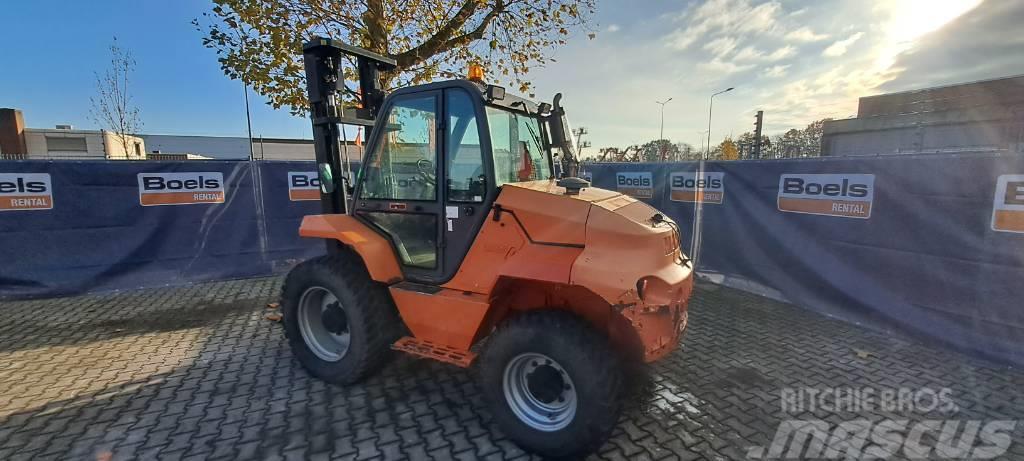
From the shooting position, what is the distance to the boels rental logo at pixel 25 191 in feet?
18.8

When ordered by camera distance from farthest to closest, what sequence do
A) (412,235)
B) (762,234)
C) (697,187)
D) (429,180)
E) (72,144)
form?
(72,144) → (697,187) → (762,234) → (412,235) → (429,180)

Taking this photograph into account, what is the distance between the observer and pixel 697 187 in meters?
7.17

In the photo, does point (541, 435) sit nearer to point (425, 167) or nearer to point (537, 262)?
point (537, 262)

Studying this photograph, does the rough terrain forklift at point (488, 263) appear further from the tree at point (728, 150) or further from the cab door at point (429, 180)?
the tree at point (728, 150)

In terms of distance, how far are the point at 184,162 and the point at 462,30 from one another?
5.25m

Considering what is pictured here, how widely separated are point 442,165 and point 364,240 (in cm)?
89

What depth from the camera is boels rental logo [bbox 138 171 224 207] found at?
6.52 metres

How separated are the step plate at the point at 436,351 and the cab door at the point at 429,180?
0.50m

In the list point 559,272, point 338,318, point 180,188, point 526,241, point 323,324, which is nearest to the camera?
point 559,272

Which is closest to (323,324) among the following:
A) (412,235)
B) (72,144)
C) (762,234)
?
(412,235)

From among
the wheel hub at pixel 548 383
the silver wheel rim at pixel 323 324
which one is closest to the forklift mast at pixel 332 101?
the silver wheel rim at pixel 323 324

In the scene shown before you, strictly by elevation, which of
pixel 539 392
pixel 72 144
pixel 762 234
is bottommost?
pixel 539 392

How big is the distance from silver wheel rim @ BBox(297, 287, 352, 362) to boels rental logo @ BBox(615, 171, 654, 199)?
6068 mm

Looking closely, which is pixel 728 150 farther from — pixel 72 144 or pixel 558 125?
pixel 72 144
